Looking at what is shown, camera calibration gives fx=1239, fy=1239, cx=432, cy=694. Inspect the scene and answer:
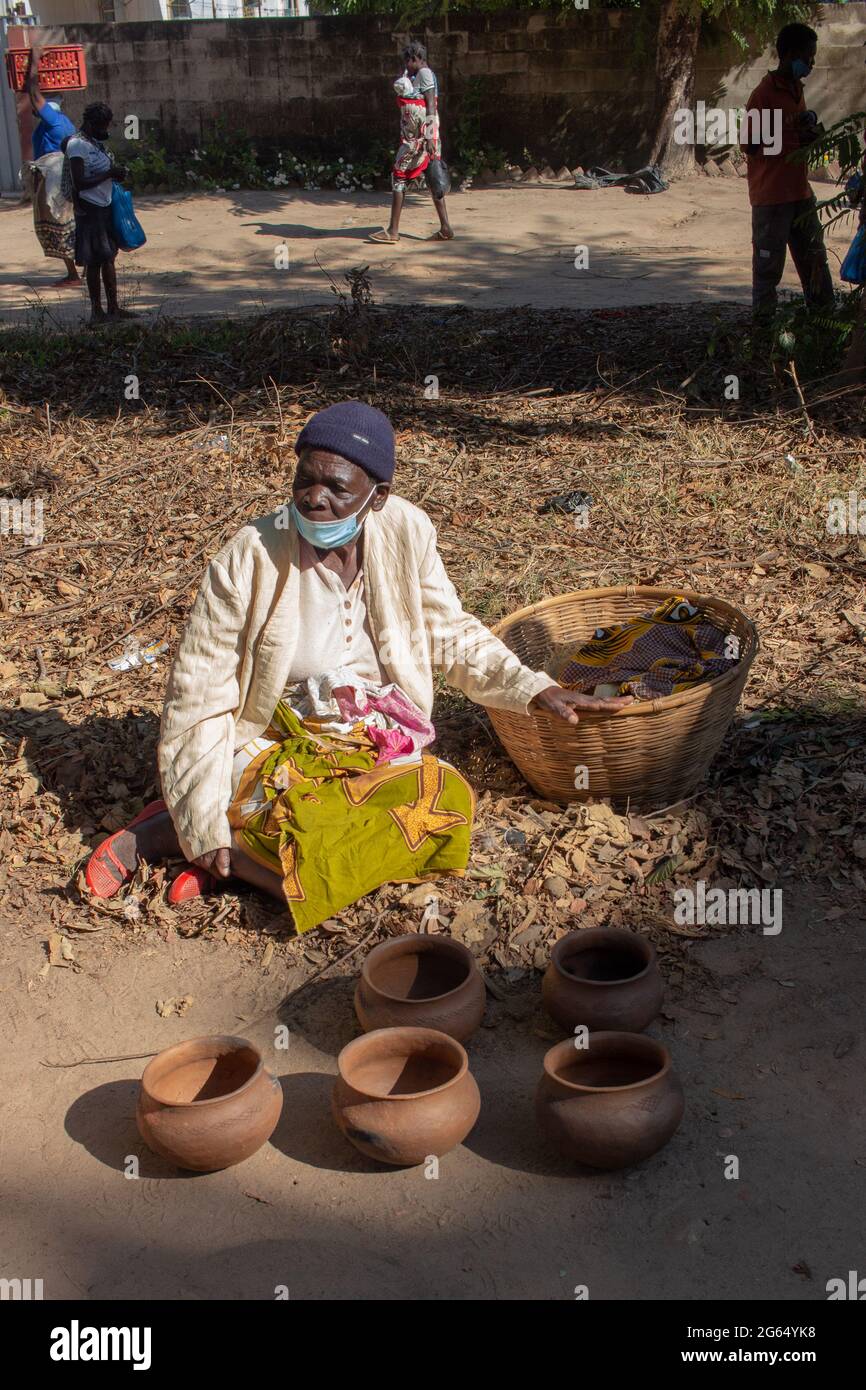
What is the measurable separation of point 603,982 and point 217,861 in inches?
45.0

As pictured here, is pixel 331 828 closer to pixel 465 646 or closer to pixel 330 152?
pixel 465 646

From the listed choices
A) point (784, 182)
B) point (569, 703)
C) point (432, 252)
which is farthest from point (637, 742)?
point (432, 252)

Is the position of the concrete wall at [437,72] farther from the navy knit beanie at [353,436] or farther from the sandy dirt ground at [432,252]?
the navy knit beanie at [353,436]

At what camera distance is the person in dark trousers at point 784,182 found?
24.4ft

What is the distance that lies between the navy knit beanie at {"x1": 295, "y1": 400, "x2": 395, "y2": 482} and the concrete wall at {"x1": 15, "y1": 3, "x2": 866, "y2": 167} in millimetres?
12961

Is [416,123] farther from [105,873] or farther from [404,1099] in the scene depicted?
[404,1099]

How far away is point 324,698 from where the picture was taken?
3.54 metres

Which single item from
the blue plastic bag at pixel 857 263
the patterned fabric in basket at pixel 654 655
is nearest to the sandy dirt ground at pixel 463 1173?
the patterned fabric in basket at pixel 654 655

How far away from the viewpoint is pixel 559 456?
6.60 m

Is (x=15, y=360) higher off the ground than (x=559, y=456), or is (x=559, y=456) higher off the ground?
(x=15, y=360)

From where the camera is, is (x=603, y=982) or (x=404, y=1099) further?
(x=603, y=982)

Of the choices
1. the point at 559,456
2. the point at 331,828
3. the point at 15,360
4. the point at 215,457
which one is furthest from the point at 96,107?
the point at 331,828

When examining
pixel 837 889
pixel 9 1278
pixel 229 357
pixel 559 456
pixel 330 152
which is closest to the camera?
pixel 9 1278

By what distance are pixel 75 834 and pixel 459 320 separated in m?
6.16
